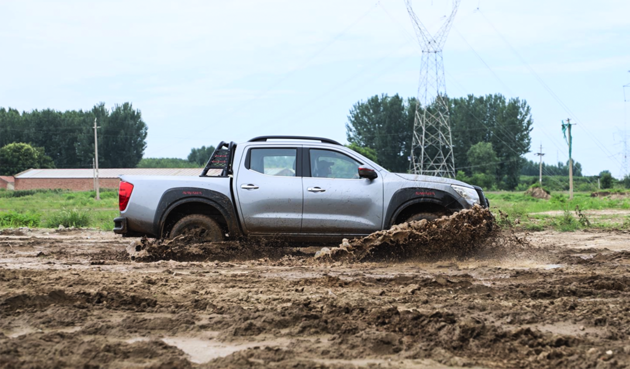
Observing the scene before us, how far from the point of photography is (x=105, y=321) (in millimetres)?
5258

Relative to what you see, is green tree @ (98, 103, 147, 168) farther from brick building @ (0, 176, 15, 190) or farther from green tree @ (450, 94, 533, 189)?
green tree @ (450, 94, 533, 189)

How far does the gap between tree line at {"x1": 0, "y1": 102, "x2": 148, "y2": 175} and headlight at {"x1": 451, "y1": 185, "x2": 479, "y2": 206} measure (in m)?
80.5

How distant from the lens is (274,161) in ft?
31.8

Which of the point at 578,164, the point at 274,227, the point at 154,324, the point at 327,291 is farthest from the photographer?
the point at 578,164

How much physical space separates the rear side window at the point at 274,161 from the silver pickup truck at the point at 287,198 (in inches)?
0.6

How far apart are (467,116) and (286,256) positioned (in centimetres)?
7994

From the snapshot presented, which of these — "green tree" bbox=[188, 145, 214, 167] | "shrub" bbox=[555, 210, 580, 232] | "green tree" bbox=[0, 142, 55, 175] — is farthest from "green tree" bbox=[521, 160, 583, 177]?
"shrub" bbox=[555, 210, 580, 232]

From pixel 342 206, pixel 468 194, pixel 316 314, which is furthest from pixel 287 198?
pixel 316 314

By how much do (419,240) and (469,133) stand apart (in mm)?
79208

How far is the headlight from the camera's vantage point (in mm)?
9555

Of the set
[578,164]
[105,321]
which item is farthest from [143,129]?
[105,321]

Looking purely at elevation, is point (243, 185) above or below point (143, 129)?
below

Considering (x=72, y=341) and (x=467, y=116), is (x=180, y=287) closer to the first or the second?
(x=72, y=341)

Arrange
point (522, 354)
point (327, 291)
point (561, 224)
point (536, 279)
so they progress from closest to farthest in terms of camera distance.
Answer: point (522, 354) < point (327, 291) < point (536, 279) < point (561, 224)
